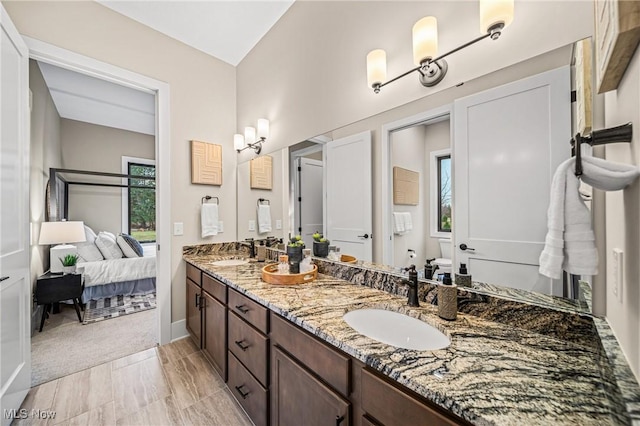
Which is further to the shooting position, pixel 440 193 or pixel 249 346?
pixel 249 346

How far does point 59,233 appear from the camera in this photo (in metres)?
3.15

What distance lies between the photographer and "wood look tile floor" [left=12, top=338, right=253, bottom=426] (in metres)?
1.59

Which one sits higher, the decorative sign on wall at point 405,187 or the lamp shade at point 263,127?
the lamp shade at point 263,127

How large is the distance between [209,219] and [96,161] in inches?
144

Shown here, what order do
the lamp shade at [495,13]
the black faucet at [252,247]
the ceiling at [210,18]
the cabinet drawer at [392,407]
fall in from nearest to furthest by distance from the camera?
the cabinet drawer at [392,407]
the lamp shade at [495,13]
the ceiling at [210,18]
the black faucet at [252,247]


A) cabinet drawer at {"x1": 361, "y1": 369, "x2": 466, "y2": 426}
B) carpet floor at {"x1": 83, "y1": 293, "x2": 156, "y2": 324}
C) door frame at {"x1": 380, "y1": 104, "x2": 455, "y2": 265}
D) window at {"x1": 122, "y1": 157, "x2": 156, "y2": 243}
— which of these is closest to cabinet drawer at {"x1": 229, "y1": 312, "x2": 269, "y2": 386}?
cabinet drawer at {"x1": 361, "y1": 369, "x2": 466, "y2": 426}

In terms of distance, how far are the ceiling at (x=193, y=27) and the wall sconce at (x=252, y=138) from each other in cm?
86

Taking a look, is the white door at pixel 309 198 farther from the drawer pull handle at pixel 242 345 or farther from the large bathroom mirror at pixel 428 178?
the drawer pull handle at pixel 242 345

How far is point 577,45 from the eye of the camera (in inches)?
35.8

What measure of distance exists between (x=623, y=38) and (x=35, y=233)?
4679 mm

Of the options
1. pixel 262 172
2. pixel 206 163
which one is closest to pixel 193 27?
pixel 206 163

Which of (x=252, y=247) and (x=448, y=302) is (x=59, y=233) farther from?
(x=448, y=302)

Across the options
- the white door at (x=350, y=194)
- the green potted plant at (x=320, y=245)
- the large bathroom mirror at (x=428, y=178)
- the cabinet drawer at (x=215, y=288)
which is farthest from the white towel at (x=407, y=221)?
the cabinet drawer at (x=215, y=288)

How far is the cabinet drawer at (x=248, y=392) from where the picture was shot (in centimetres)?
135
